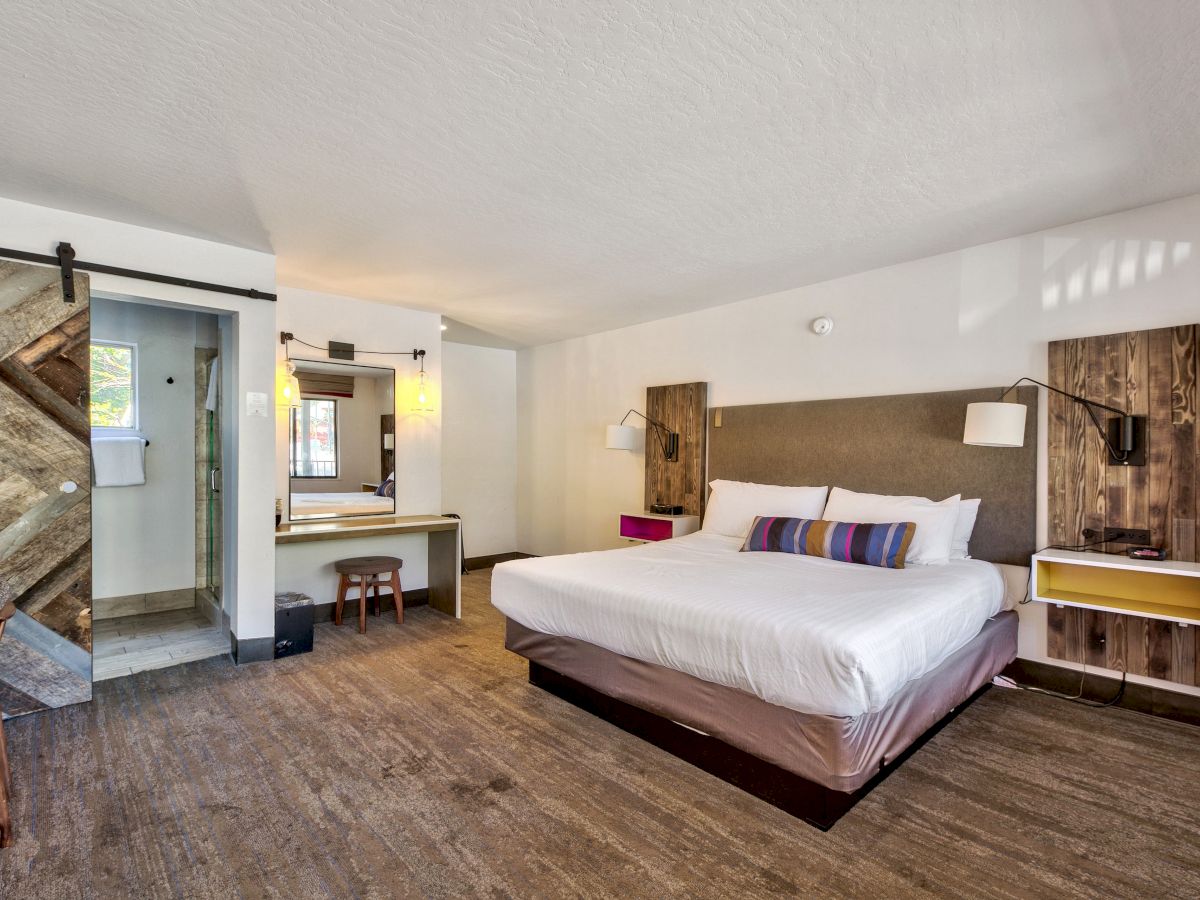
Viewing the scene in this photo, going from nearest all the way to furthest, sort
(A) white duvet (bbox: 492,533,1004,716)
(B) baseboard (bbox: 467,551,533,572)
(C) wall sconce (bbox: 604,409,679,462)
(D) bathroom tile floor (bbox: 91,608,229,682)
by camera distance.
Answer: (A) white duvet (bbox: 492,533,1004,716) → (D) bathroom tile floor (bbox: 91,608,229,682) → (C) wall sconce (bbox: 604,409,679,462) → (B) baseboard (bbox: 467,551,533,572)

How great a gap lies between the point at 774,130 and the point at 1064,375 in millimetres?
2205

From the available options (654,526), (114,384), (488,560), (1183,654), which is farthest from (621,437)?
(114,384)

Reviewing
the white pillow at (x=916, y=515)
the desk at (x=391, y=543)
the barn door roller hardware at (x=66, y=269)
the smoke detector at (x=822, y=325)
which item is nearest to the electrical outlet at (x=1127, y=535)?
the white pillow at (x=916, y=515)

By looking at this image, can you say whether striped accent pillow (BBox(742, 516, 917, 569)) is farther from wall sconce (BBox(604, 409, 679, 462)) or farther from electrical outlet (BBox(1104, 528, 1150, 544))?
wall sconce (BBox(604, 409, 679, 462))

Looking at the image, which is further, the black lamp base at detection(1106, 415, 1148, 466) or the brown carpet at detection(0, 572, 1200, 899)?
the black lamp base at detection(1106, 415, 1148, 466)

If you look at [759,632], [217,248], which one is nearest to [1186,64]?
[759,632]

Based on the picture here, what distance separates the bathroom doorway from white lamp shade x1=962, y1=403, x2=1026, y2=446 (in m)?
4.51

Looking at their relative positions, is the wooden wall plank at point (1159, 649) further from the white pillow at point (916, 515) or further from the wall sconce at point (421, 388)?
the wall sconce at point (421, 388)

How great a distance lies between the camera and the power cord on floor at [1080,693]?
3.05 m

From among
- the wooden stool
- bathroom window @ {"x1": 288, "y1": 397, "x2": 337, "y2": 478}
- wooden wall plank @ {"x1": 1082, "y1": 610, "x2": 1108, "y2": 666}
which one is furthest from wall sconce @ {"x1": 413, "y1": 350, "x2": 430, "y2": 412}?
wooden wall plank @ {"x1": 1082, "y1": 610, "x2": 1108, "y2": 666}

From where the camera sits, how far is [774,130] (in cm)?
226

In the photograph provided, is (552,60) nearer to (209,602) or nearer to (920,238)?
(920,238)

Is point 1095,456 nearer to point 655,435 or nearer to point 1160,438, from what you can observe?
point 1160,438

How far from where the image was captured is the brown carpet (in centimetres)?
179
